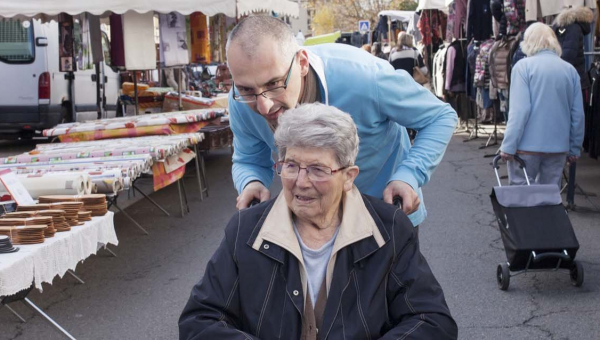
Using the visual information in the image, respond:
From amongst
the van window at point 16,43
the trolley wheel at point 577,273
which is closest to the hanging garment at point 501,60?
the trolley wheel at point 577,273

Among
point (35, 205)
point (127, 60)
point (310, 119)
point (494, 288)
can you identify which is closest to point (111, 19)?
point (127, 60)

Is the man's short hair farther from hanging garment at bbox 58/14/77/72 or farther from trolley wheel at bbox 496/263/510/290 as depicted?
hanging garment at bbox 58/14/77/72

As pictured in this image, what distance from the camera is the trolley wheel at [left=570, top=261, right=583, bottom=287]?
5902 mm

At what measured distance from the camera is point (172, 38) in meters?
11.3

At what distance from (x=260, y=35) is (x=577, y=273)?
4032 mm

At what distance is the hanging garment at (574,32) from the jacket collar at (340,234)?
7.26m

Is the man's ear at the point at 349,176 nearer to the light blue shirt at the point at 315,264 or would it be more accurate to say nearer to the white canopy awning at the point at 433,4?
the light blue shirt at the point at 315,264

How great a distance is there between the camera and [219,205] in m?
9.98

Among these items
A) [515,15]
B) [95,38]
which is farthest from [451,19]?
[95,38]

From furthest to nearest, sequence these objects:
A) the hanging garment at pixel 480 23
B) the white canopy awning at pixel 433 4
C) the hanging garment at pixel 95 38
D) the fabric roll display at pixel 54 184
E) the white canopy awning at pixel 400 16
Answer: the white canopy awning at pixel 400 16 → the white canopy awning at pixel 433 4 → the hanging garment at pixel 480 23 → the hanging garment at pixel 95 38 → the fabric roll display at pixel 54 184

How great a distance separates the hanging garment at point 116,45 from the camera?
11.0m

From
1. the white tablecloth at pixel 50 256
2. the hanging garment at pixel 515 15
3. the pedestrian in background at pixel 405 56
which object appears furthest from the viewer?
the pedestrian in background at pixel 405 56

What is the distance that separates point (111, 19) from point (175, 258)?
16.0 feet

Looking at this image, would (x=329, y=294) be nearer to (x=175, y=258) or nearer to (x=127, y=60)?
(x=175, y=258)
